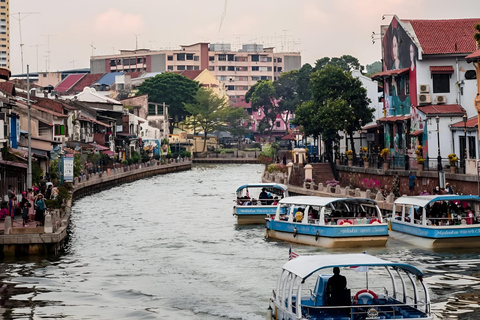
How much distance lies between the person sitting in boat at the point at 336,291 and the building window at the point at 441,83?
37502mm

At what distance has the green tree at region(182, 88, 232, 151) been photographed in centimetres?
13450

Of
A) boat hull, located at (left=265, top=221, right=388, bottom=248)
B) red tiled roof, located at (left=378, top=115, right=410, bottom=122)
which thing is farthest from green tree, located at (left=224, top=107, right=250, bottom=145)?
boat hull, located at (left=265, top=221, right=388, bottom=248)

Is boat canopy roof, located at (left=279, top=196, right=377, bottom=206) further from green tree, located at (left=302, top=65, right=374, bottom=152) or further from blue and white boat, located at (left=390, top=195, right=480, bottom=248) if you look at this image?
green tree, located at (left=302, top=65, right=374, bottom=152)

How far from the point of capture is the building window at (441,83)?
5412 centimetres

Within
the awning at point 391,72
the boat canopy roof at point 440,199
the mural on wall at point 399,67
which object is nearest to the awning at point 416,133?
the mural on wall at point 399,67

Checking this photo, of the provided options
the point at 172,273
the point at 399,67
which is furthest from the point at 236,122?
the point at 172,273

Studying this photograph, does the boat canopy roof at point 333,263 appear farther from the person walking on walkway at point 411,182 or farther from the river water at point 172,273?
the person walking on walkway at point 411,182

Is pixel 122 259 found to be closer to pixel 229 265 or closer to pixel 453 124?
pixel 229 265

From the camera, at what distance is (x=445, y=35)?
5550cm

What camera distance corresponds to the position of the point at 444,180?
41.2 metres

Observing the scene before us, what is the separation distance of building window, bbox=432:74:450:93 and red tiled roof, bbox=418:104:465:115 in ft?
3.99

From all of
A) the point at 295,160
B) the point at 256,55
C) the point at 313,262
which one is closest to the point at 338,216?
the point at 313,262

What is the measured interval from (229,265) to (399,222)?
903cm

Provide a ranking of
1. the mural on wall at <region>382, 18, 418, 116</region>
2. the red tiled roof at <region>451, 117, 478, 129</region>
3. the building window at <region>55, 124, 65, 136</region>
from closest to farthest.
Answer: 1. the red tiled roof at <region>451, 117, 478, 129</region>
2. the mural on wall at <region>382, 18, 418, 116</region>
3. the building window at <region>55, 124, 65, 136</region>
